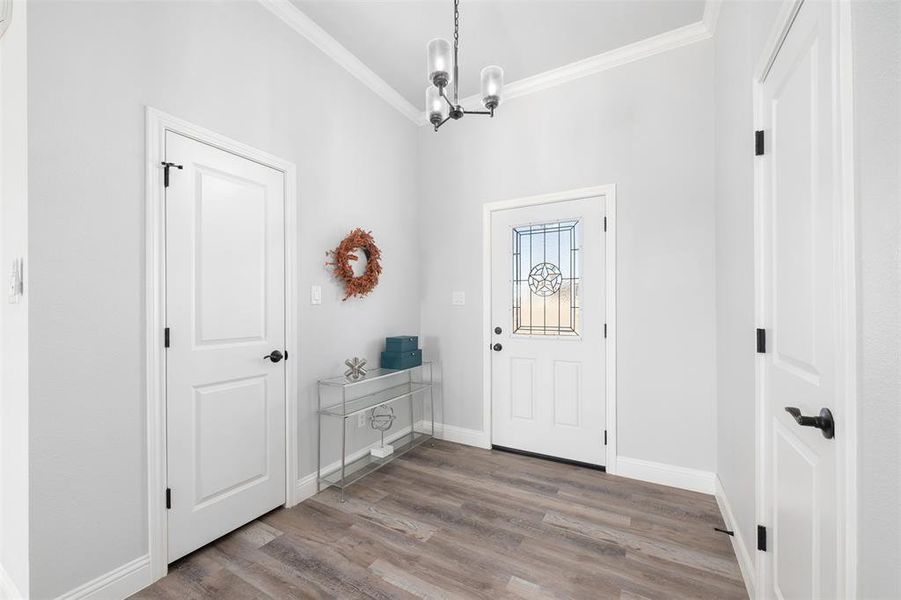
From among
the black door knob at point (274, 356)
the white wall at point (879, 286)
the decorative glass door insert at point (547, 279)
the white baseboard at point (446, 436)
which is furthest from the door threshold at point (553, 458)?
the white wall at point (879, 286)

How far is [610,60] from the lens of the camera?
9.67ft

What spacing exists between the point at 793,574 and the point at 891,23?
1.49 metres

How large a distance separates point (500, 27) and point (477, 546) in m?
3.24

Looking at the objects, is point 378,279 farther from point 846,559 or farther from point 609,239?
point 846,559

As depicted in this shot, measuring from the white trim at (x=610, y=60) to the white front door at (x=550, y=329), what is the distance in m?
0.98

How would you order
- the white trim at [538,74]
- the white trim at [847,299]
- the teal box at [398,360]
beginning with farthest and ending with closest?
the teal box at [398,360] → the white trim at [538,74] → the white trim at [847,299]

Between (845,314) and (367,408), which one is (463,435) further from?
(845,314)

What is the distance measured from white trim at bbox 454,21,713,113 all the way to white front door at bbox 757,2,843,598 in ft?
5.20

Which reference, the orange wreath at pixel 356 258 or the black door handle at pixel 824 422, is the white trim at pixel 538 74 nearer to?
the orange wreath at pixel 356 258

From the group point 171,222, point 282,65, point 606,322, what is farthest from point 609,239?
point 171,222

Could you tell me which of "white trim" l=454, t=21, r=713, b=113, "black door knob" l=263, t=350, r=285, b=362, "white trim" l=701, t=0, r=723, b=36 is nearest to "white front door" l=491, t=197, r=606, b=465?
"white trim" l=454, t=21, r=713, b=113

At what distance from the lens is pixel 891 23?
69cm

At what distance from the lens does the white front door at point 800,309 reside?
3.19 feet

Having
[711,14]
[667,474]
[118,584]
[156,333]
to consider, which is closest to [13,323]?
[156,333]
